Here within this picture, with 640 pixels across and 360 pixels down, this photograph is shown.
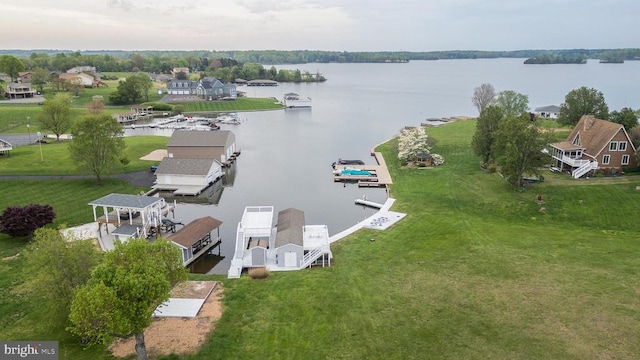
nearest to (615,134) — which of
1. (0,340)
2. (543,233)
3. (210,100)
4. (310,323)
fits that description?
(543,233)

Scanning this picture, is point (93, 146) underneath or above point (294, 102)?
above

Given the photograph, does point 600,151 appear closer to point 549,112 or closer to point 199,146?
point 199,146

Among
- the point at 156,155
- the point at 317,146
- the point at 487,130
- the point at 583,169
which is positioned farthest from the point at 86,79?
the point at 583,169

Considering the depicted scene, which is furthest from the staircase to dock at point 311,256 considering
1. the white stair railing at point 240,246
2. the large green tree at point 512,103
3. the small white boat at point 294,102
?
the small white boat at point 294,102

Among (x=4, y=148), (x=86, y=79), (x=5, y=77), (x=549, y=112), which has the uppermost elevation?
(x=5, y=77)

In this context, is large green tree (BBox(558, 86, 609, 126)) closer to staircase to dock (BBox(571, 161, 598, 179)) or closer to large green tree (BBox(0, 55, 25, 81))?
staircase to dock (BBox(571, 161, 598, 179))

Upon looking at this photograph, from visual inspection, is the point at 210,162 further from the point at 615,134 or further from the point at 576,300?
the point at 615,134

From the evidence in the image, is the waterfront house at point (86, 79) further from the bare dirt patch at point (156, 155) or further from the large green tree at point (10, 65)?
the bare dirt patch at point (156, 155)
